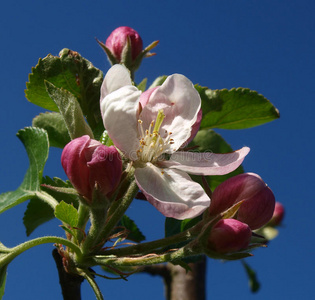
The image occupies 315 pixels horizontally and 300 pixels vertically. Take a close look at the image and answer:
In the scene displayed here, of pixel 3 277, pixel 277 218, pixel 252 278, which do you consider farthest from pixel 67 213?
pixel 252 278

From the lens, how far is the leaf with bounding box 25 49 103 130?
1604mm

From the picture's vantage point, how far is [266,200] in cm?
129

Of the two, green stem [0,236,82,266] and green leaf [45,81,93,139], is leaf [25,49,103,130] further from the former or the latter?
green stem [0,236,82,266]

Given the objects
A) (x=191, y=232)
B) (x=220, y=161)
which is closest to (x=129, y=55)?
(x=220, y=161)

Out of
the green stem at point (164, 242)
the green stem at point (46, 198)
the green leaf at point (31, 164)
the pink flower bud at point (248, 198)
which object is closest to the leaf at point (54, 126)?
the green leaf at point (31, 164)

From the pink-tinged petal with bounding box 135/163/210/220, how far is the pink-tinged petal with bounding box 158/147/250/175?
28mm

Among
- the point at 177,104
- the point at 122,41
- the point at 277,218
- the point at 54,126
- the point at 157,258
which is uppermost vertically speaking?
the point at 122,41

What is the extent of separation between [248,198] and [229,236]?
0.56 ft

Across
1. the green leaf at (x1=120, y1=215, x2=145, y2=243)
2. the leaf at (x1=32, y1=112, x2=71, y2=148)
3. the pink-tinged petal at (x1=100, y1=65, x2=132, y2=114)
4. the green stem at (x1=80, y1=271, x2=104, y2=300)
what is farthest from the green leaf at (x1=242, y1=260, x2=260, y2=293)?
the pink-tinged petal at (x1=100, y1=65, x2=132, y2=114)

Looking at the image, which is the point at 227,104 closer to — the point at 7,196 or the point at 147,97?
the point at 147,97

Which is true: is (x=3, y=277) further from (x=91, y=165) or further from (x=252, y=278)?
(x=252, y=278)

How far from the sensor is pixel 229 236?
114cm

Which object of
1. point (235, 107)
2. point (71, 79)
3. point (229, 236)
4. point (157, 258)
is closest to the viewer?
point (229, 236)

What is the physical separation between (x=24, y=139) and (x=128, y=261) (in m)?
0.71
